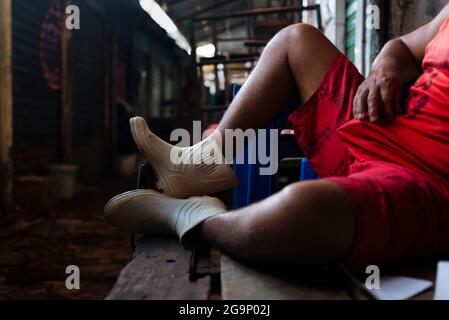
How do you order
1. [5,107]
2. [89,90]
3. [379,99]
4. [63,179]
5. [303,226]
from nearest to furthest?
[303,226] < [379,99] < [5,107] < [63,179] < [89,90]

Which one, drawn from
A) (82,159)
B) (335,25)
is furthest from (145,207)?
(82,159)

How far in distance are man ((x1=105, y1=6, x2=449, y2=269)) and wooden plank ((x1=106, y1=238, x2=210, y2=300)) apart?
0.30 feet

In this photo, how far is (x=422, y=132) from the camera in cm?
162

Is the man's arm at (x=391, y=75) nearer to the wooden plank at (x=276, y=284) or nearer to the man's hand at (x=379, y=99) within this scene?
the man's hand at (x=379, y=99)

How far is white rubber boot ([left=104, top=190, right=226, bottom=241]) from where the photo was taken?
1817 mm

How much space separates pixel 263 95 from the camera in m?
2.03

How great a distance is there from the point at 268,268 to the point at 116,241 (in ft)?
11.9

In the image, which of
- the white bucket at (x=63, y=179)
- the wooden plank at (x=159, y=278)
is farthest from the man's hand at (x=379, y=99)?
the white bucket at (x=63, y=179)

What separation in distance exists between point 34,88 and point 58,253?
3.30 metres

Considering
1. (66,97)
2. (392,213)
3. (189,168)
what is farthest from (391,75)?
(66,97)

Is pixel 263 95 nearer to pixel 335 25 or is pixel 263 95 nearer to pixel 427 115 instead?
pixel 427 115

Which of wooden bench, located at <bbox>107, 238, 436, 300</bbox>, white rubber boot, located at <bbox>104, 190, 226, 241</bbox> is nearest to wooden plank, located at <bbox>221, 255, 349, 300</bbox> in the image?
wooden bench, located at <bbox>107, 238, 436, 300</bbox>

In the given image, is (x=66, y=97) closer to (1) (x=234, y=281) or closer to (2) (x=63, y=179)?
(2) (x=63, y=179)

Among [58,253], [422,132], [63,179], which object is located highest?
[422,132]
